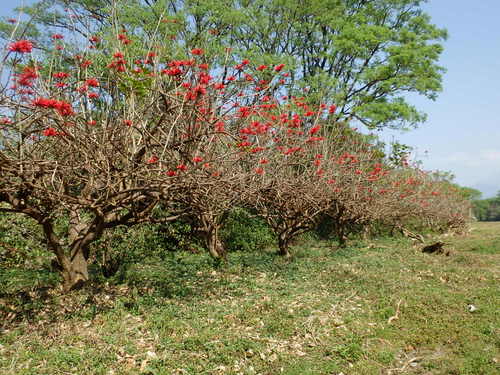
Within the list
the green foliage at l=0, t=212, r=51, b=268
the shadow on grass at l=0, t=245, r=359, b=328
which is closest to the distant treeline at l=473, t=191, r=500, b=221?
the shadow on grass at l=0, t=245, r=359, b=328

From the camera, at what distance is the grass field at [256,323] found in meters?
4.38

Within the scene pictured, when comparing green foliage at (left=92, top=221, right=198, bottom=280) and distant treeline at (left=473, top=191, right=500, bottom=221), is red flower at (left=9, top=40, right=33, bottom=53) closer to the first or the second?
green foliage at (left=92, top=221, right=198, bottom=280)

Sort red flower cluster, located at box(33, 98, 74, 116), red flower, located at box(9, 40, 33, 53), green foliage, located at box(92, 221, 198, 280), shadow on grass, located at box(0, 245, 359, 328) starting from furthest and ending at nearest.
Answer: green foliage, located at box(92, 221, 198, 280), shadow on grass, located at box(0, 245, 359, 328), red flower, located at box(9, 40, 33, 53), red flower cluster, located at box(33, 98, 74, 116)

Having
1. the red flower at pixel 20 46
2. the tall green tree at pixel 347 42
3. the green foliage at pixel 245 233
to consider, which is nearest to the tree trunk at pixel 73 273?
the red flower at pixel 20 46

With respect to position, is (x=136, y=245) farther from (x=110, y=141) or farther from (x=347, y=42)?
(x=347, y=42)

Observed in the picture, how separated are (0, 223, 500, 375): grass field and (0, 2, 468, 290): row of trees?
1152 mm

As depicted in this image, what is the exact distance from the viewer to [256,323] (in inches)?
216

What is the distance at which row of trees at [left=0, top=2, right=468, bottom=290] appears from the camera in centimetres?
443

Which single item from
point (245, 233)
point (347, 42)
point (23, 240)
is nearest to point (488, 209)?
point (347, 42)

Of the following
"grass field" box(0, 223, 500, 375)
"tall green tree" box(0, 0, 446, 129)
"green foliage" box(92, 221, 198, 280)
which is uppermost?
"tall green tree" box(0, 0, 446, 129)

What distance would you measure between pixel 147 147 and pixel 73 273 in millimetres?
3176

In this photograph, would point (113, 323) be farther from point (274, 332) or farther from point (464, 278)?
point (464, 278)

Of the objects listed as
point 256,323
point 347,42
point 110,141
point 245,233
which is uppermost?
point 347,42

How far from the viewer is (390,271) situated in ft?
28.3
